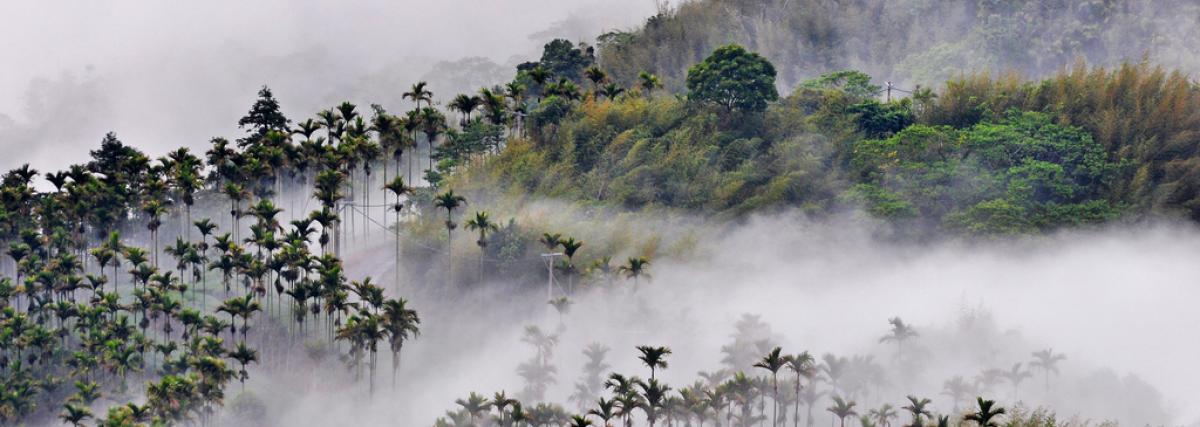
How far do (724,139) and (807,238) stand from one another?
40.7 feet

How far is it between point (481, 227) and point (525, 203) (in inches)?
399

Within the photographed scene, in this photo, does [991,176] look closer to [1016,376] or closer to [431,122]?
→ [1016,376]

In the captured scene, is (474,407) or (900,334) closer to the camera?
(474,407)

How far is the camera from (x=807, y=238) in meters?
142

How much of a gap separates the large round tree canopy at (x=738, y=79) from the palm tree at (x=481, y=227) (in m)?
21.7

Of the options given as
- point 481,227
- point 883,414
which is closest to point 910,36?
point 481,227

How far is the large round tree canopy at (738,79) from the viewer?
151 m

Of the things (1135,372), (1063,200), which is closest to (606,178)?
(1063,200)

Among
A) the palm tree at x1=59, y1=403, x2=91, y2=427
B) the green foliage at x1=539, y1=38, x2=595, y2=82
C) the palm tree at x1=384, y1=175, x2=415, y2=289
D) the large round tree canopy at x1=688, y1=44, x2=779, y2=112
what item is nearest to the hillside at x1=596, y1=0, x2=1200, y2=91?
the green foliage at x1=539, y1=38, x2=595, y2=82

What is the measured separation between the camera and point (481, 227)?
443 feet

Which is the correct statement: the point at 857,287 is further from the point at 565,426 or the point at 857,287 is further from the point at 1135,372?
the point at 565,426

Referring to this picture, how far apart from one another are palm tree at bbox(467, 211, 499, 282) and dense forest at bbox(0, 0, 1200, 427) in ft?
1.28

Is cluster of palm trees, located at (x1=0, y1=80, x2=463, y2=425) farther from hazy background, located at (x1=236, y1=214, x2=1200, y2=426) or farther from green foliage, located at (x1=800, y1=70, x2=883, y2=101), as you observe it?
green foliage, located at (x1=800, y1=70, x2=883, y2=101)

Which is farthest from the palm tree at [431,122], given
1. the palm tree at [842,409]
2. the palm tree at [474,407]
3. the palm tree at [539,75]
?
the palm tree at [842,409]
